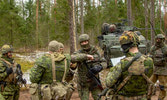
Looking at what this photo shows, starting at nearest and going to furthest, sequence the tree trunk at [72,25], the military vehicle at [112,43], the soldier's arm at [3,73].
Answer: the soldier's arm at [3,73], the tree trunk at [72,25], the military vehicle at [112,43]

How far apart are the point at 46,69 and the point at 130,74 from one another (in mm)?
1521

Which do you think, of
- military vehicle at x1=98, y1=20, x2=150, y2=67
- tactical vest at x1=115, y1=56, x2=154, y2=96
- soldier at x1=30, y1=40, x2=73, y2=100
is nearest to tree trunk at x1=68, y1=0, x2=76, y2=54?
military vehicle at x1=98, y1=20, x2=150, y2=67

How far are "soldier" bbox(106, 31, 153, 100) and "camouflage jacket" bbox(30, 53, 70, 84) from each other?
1008 mm

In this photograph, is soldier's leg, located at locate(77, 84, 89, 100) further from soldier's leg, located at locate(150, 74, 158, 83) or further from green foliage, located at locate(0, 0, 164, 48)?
green foliage, located at locate(0, 0, 164, 48)

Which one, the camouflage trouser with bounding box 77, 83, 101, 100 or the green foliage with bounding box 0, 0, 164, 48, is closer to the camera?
the camouflage trouser with bounding box 77, 83, 101, 100

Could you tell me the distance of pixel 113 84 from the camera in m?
3.03

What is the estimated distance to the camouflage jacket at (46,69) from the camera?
3513mm

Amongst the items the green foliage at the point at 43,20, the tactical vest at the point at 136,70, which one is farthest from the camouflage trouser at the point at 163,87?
the green foliage at the point at 43,20

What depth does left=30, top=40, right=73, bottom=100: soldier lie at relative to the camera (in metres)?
3.52

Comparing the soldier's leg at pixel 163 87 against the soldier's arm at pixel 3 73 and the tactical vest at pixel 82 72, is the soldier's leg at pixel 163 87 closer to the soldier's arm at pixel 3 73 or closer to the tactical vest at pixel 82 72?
the tactical vest at pixel 82 72

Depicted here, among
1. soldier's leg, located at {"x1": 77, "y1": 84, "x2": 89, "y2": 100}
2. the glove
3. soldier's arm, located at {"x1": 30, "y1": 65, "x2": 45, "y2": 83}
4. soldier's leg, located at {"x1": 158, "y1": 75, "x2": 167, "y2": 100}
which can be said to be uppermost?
soldier's arm, located at {"x1": 30, "y1": 65, "x2": 45, "y2": 83}

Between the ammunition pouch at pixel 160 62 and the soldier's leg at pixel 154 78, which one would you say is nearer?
the ammunition pouch at pixel 160 62

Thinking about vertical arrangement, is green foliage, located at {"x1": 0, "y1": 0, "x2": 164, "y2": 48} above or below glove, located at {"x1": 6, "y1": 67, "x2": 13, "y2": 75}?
above

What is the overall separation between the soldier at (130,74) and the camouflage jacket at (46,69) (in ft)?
3.31
